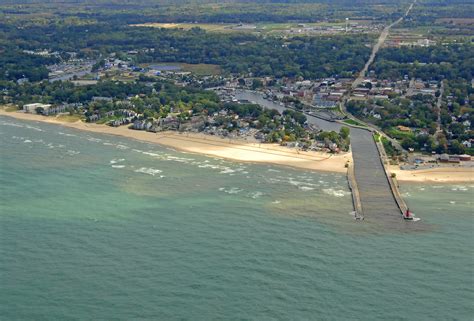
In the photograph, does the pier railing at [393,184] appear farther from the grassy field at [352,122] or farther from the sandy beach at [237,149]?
the grassy field at [352,122]

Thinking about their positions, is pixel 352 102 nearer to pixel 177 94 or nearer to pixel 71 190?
pixel 177 94

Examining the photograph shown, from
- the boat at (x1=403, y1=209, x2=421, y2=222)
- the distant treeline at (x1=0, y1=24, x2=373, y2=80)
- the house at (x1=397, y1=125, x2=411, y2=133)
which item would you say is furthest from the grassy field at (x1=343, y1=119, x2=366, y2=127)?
the boat at (x1=403, y1=209, x2=421, y2=222)

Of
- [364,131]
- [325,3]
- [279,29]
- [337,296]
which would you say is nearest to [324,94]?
[364,131]

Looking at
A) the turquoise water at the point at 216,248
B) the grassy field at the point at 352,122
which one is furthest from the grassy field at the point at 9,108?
the grassy field at the point at 352,122

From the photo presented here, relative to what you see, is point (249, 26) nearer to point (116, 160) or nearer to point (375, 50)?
point (375, 50)

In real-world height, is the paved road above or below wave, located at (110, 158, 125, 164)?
above

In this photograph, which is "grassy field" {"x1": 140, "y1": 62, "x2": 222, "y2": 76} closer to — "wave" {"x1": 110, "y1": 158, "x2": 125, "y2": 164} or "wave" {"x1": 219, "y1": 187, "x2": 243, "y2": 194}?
"wave" {"x1": 110, "y1": 158, "x2": 125, "y2": 164}
